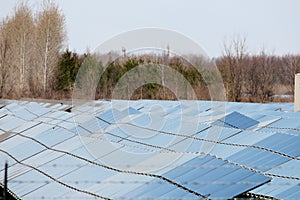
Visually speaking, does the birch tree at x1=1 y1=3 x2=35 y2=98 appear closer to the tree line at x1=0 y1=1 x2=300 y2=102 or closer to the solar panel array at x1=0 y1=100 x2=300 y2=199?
the tree line at x1=0 y1=1 x2=300 y2=102

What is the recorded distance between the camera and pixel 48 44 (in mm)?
42719

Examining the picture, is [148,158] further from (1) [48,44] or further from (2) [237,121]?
(1) [48,44]

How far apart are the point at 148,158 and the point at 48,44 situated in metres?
32.5

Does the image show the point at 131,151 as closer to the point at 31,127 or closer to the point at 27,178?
the point at 27,178

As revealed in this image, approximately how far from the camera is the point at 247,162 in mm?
10922

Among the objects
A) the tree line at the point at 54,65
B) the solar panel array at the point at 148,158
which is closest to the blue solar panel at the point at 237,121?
the solar panel array at the point at 148,158

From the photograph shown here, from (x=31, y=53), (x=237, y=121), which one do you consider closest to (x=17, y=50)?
(x=31, y=53)

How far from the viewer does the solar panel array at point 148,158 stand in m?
9.01

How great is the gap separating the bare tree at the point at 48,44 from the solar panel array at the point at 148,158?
24.2 metres

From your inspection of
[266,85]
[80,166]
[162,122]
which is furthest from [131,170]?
[266,85]

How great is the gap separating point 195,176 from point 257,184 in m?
0.98

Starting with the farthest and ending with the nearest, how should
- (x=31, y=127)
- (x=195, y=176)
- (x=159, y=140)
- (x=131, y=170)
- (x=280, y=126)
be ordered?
1. (x=31, y=127)
2. (x=280, y=126)
3. (x=159, y=140)
4. (x=131, y=170)
5. (x=195, y=176)

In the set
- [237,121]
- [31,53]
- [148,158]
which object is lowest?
[148,158]

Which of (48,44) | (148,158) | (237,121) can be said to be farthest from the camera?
(48,44)
